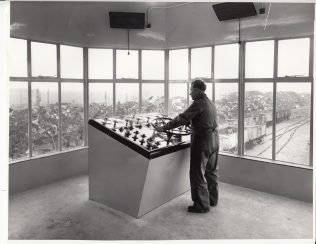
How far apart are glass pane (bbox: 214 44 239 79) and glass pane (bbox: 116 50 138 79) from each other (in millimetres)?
1539

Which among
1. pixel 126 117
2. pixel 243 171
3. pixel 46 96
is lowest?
pixel 243 171

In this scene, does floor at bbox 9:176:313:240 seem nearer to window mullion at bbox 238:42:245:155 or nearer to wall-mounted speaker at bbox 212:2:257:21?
window mullion at bbox 238:42:245:155

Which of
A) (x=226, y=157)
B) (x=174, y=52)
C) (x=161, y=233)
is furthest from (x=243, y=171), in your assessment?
(x=174, y=52)

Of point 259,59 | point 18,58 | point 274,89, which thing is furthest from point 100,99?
point 274,89

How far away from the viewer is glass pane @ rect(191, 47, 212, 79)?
510 cm

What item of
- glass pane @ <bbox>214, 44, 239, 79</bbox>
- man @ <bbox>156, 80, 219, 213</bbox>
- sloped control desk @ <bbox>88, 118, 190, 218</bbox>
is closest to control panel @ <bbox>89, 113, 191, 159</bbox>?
sloped control desk @ <bbox>88, 118, 190, 218</bbox>

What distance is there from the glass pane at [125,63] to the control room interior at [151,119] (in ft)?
0.06

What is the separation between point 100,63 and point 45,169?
2.13m

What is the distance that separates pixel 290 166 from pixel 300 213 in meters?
0.70

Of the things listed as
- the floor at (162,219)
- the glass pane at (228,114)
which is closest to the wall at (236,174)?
the floor at (162,219)

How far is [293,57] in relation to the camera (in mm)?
4207

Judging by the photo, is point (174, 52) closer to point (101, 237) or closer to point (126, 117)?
point (126, 117)

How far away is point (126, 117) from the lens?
15.0 feet

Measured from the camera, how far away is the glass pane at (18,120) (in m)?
4.41
